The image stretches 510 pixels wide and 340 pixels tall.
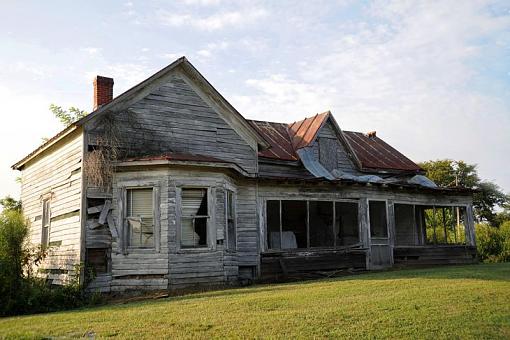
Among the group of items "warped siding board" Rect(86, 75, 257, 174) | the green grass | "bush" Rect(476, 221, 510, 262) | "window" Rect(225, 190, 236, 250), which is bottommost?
the green grass

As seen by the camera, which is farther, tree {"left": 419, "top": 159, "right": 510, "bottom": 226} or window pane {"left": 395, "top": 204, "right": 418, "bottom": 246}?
tree {"left": 419, "top": 159, "right": 510, "bottom": 226}

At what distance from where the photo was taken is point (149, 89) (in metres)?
17.0

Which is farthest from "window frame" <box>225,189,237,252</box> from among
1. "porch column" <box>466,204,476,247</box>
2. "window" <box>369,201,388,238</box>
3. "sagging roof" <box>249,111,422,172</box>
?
"porch column" <box>466,204,476,247</box>

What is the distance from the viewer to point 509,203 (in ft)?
175

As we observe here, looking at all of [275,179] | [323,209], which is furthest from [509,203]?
[275,179]

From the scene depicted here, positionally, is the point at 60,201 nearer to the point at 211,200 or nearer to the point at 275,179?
the point at 211,200

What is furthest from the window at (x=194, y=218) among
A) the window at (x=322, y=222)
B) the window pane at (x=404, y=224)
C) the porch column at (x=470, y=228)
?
the porch column at (x=470, y=228)

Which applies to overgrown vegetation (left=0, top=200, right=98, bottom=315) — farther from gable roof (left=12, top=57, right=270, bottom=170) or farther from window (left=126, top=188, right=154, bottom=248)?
gable roof (left=12, top=57, right=270, bottom=170)

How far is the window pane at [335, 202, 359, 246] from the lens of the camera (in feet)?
80.2

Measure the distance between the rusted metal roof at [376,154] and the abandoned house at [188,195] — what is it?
166 centimetres

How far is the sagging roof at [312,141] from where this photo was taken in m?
23.1

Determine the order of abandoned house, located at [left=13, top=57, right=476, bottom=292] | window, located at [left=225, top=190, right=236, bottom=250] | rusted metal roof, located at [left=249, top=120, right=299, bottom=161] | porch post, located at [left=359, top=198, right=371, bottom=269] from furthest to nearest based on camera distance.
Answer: rusted metal roof, located at [left=249, top=120, right=299, bottom=161]
porch post, located at [left=359, top=198, right=371, bottom=269]
window, located at [left=225, top=190, right=236, bottom=250]
abandoned house, located at [left=13, top=57, right=476, bottom=292]

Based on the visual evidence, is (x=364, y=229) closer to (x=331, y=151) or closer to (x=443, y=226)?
(x=331, y=151)

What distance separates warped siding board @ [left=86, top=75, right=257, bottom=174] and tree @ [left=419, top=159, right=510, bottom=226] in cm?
3999
